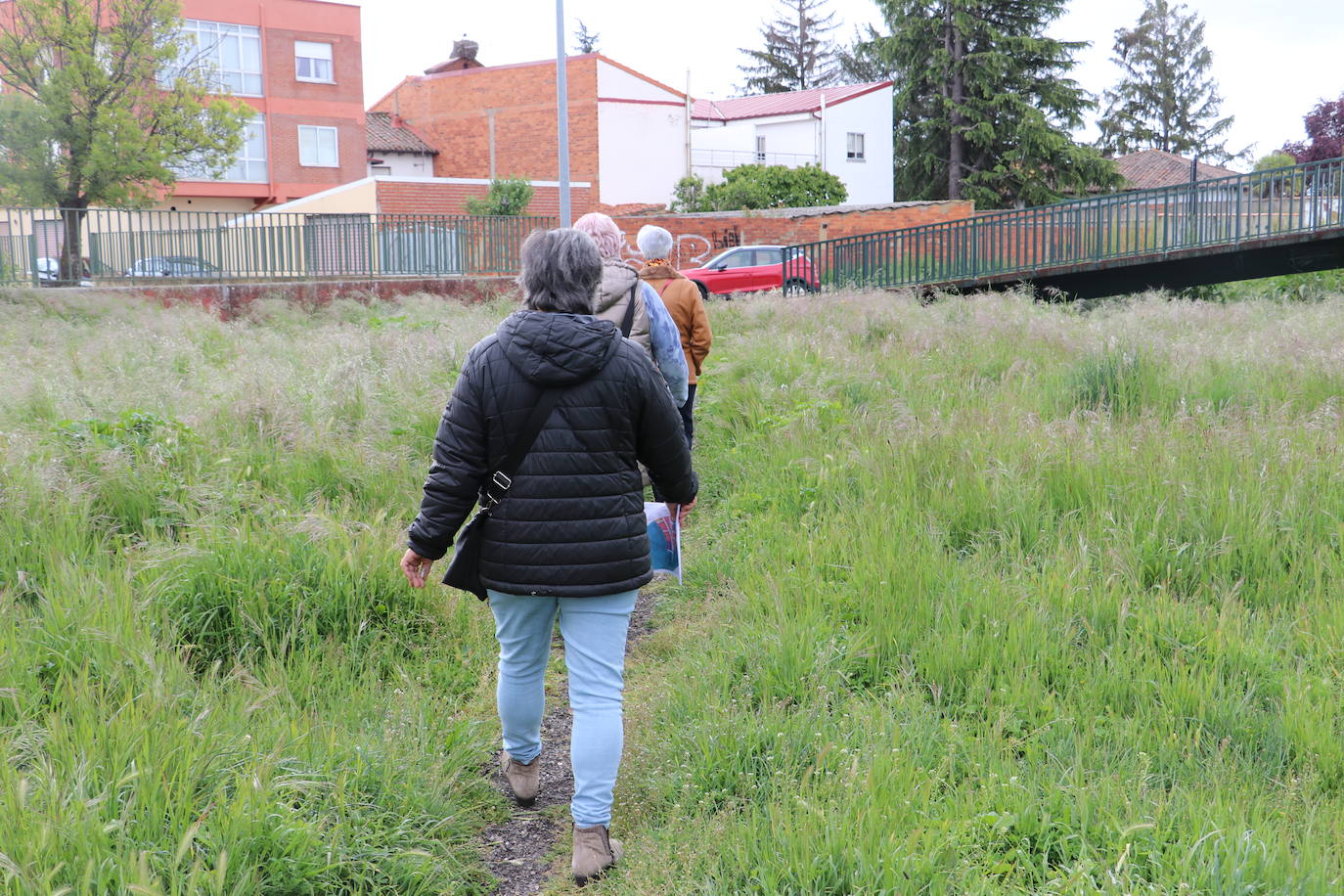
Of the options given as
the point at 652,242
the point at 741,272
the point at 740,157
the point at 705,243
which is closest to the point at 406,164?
the point at 740,157

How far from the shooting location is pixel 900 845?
2812 millimetres

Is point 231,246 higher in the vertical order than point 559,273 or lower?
higher

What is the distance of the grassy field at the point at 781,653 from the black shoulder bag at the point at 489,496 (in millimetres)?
646

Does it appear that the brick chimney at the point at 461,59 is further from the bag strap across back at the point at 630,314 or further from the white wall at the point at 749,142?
the bag strap across back at the point at 630,314

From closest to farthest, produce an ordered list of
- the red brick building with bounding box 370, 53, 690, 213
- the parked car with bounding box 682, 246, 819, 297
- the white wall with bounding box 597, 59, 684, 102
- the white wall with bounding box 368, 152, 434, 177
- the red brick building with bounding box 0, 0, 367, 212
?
the parked car with bounding box 682, 246, 819, 297, the red brick building with bounding box 0, 0, 367, 212, the white wall with bounding box 597, 59, 684, 102, the red brick building with bounding box 370, 53, 690, 213, the white wall with bounding box 368, 152, 434, 177

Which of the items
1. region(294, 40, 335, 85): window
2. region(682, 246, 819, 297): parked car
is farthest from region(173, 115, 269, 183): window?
region(682, 246, 819, 297): parked car

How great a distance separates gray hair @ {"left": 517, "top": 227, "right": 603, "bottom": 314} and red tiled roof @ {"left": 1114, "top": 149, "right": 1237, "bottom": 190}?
204 ft

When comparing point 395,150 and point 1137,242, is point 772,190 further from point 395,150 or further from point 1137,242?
point 1137,242

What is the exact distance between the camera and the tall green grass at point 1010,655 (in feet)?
9.45

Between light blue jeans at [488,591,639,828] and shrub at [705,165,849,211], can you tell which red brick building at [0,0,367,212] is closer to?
shrub at [705,165,849,211]

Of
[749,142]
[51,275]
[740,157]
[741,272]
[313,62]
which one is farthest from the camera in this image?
[749,142]

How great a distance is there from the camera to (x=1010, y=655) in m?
3.91

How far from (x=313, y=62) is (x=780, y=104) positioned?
22244 millimetres

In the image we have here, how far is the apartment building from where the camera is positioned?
148 feet
